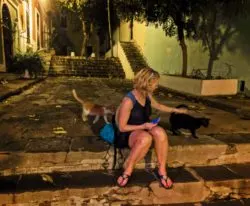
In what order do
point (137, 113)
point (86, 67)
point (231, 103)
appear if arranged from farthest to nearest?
point (86, 67) < point (231, 103) < point (137, 113)

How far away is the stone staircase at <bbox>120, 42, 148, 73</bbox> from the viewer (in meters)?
17.7

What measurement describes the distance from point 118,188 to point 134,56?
1602cm

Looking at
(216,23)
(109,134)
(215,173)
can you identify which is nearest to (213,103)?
(216,23)

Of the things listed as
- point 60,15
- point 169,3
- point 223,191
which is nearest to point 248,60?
point 169,3

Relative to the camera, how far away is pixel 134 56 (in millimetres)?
18906

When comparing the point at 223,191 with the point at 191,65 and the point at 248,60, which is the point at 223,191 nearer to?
the point at 248,60

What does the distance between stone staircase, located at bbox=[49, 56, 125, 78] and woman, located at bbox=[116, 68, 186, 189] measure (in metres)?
15.4

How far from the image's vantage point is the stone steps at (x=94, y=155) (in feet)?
12.1

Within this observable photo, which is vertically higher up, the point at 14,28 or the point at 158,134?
the point at 14,28

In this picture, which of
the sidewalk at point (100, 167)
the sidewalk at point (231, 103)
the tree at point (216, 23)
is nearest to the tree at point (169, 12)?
the tree at point (216, 23)

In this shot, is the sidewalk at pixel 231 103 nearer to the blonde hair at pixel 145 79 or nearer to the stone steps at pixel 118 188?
the stone steps at pixel 118 188

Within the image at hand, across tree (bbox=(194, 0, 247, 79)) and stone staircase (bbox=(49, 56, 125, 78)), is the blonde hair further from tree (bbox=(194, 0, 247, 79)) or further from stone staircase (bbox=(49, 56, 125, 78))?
stone staircase (bbox=(49, 56, 125, 78))

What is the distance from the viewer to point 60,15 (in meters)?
32.2

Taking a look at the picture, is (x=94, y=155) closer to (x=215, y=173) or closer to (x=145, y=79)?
(x=145, y=79)
